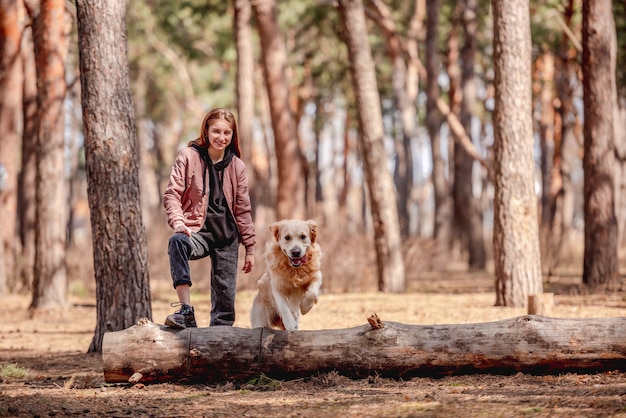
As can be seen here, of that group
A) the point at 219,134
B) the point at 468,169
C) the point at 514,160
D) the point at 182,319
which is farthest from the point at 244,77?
the point at 182,319

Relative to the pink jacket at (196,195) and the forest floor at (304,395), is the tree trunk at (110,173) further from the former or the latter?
the pink jacket at (196,195)

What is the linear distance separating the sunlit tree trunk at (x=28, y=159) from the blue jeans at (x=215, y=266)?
9967mm

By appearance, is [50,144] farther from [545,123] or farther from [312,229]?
[545,123]

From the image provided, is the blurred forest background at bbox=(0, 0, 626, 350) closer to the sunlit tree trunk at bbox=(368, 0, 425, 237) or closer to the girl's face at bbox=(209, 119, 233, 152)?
the sunlit tree trunk at bbox=(368, 0, 425, 237)

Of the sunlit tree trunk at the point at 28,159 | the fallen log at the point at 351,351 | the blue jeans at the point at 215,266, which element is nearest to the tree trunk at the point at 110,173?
the blue jeans at the point at 215,266

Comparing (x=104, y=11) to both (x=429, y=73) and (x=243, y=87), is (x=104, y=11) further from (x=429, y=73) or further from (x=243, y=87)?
(x=429, y=73)

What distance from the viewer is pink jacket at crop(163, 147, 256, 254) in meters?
6.86

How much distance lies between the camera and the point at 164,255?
60.6 ft

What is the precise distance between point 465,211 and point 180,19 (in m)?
13.5

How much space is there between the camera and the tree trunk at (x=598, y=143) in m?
14.6

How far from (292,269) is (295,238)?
28 centimetres

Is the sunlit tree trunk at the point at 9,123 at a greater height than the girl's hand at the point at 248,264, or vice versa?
the sunlit tree trunk at the point at 9,123

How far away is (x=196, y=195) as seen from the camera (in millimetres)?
6992

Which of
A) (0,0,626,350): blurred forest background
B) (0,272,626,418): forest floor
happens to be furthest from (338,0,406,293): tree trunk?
(0,272,626,418): forest floor
